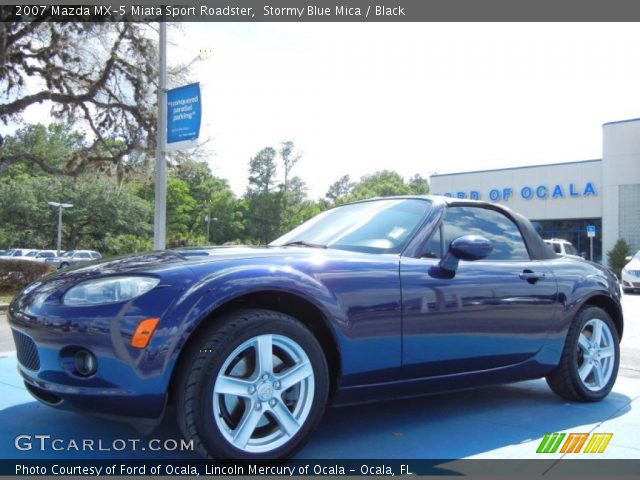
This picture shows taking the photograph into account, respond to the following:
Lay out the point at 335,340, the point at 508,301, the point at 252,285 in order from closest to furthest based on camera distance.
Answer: the point at 252,285 < the point at 335,340 < the point at 508,301

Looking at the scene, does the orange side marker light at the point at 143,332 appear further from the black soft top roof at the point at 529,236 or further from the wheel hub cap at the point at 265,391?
the black soft top roof at the point at 529,236

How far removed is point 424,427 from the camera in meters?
3.57

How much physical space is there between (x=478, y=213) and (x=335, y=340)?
1669 millimetres

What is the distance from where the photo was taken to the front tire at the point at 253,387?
2.59 m

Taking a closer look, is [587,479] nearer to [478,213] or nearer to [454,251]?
[454,251]

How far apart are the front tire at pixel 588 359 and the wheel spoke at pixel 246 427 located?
2.38m

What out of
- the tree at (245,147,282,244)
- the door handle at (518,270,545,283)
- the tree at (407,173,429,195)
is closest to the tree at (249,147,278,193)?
the tree at (245,147,282,244)

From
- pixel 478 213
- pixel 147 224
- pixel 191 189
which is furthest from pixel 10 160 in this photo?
pixel 191 189

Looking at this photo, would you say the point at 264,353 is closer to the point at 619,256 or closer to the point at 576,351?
the point at 576,351

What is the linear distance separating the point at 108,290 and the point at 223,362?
0.63 m

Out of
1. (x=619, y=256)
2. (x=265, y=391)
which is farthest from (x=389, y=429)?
(x=619, y=256)

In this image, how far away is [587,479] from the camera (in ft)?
9.36

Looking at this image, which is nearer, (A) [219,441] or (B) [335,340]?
(A) [219,441]

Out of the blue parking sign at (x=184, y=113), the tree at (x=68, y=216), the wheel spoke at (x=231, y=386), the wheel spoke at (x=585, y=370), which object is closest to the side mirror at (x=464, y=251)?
the wheel spoke at (x=231, y=386)
